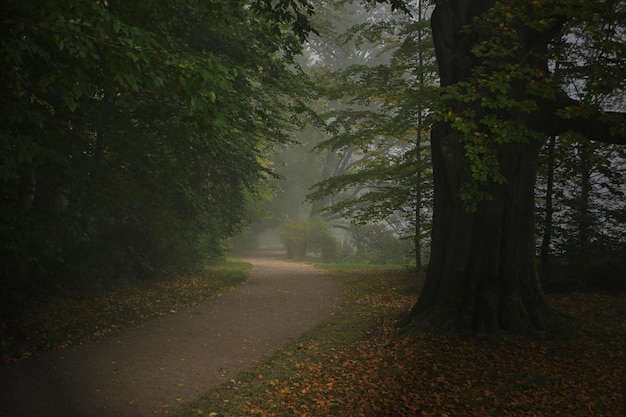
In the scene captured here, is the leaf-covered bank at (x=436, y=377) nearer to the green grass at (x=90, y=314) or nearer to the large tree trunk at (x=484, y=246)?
the large tree trunk at (x=484, y=246)

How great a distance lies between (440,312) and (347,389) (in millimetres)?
2721

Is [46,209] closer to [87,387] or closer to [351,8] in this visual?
[87,387]

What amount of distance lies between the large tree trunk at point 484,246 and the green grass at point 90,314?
5930 millimetres

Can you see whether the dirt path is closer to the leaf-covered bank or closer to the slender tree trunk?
the leaf-covered bank

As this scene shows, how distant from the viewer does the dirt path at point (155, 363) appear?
5.24m

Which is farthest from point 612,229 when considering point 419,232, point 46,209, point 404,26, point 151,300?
point 46,209

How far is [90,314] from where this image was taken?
30.6ft

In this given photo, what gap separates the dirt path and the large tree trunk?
3.10m

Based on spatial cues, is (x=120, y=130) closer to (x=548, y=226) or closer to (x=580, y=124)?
(x=580, y=124)

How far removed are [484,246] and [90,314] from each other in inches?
315

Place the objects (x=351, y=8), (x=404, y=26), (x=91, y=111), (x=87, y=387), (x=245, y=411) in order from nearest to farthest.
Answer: (x=245, y=411) < (x=87, y=387) < (x=91, y=111) < (x=404, y=26) < (x=351, y=8)

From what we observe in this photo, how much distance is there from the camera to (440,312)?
7789 mm

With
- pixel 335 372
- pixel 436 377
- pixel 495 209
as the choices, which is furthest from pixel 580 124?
pixel 335 372

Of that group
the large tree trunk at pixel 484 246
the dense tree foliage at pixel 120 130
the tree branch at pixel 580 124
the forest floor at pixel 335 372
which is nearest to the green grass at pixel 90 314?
the forest floor at pixel 335 372
